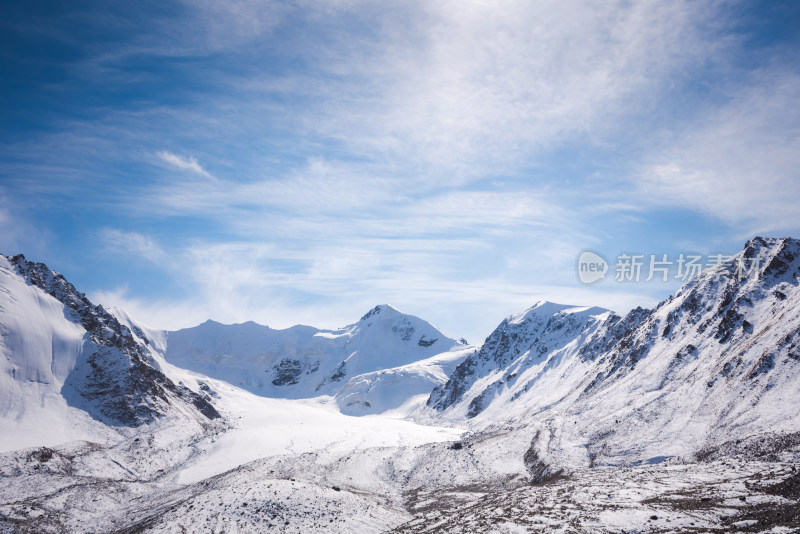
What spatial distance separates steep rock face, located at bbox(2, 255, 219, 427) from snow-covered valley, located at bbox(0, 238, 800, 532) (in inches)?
17.2

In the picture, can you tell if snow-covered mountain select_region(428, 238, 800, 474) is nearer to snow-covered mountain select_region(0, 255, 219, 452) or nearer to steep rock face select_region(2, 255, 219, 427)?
steep rock face select_region(2, 255, 219, 427)

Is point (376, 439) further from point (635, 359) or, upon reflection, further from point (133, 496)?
point (635, 359)

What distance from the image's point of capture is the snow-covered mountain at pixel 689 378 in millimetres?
52656

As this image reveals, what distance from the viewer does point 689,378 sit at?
6806cm

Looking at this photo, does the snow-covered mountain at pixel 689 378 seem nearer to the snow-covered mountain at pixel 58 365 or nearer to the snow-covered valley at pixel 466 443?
the snow-covered valley at pixel 466 443

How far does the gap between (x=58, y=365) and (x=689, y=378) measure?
132017mm

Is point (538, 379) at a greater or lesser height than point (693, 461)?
greater

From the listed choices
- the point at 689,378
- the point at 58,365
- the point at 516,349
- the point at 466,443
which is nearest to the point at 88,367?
the point at 58,365

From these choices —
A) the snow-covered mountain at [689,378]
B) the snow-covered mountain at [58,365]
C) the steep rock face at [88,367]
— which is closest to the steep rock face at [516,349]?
the snow-covered mountain at [689,378]

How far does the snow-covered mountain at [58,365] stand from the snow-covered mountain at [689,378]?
291ft

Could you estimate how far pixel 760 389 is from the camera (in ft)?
173

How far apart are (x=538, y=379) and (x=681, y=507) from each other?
366 ft

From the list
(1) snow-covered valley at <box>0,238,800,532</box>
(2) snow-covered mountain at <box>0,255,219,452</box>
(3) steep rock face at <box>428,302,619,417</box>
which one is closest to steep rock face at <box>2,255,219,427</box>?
(2) snow-covered mountain at <box>0,255,219,452</box>

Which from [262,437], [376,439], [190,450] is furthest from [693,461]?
[190,450]
